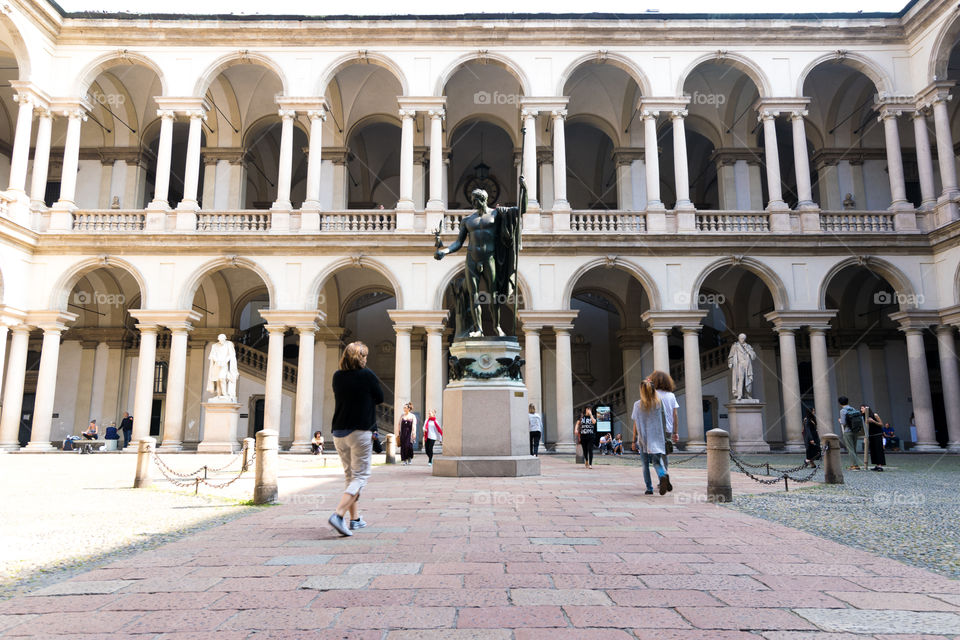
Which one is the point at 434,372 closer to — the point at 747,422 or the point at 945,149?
the point at 747,422

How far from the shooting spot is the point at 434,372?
65.6ft

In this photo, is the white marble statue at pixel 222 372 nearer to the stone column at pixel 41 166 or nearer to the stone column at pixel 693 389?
the stone column at pixel 41 166

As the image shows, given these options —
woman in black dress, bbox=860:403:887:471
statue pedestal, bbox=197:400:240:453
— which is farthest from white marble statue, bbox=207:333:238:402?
woman in black dress, bbox=860:403:887:471

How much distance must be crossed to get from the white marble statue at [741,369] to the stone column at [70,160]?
21615mm

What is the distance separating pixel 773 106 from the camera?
2161cm

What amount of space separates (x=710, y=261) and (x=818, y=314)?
3699mm

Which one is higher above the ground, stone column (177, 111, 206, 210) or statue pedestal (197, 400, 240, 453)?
stone column (177, 111, 206, 210)

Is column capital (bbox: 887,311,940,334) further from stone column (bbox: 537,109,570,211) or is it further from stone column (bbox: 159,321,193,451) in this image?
stone column (bbox: 159,321,193,451)

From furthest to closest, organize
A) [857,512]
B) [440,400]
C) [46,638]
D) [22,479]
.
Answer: [440,400], [22,479], [857,512], [46,638]

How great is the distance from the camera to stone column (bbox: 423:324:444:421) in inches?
776

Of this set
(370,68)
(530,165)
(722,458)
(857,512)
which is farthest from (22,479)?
(370,68)

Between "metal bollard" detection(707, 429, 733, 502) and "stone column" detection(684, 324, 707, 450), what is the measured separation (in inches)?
488

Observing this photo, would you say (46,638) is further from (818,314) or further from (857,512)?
(818,314)

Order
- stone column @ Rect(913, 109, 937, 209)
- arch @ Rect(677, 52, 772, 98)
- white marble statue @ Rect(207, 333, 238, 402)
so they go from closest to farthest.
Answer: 1. white marble statue @ Rect(207, 333, 238, 402)
2. stone column @ Rect(913, 109, 937, 209)
3. arch @ Rect(677, 52, 772, 98)
